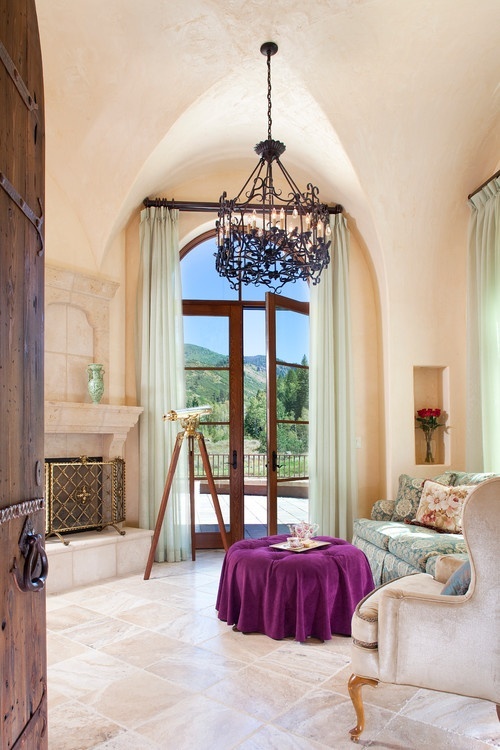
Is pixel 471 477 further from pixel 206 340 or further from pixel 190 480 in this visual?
pixel 206 340

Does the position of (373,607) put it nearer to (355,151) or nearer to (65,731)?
(65,731)

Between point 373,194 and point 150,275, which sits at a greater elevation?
point 373,194

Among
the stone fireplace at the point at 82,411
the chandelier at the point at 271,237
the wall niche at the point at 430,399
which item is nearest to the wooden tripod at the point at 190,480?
the stone fireplace at the point at 82,411

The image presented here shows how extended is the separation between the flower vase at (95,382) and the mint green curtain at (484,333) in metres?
3.21

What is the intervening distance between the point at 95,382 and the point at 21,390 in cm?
370

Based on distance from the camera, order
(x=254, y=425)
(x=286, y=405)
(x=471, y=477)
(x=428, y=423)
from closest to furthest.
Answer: (x=471, y=477) < (x=428, y=423) < (x=286, y=405) < (x=254, y=425)

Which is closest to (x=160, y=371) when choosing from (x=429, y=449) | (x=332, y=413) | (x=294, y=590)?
(x=332, y=413)

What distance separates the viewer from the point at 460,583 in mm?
2391

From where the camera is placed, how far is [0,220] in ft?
5.01

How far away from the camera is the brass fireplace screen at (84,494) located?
16.7 feet

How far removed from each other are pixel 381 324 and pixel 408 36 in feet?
8.62

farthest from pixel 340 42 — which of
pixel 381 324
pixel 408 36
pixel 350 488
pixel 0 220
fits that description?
pixel 350 488

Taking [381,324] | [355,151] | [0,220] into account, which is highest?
[355,151]

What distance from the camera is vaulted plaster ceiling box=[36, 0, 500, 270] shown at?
3.85 metres
